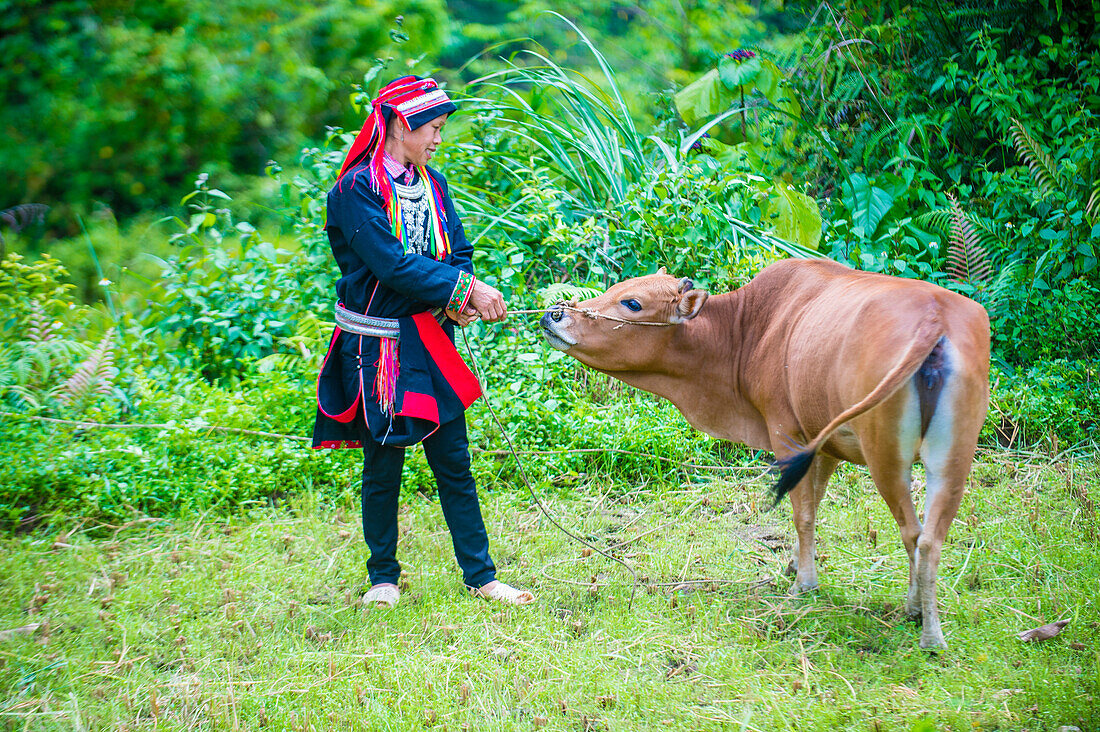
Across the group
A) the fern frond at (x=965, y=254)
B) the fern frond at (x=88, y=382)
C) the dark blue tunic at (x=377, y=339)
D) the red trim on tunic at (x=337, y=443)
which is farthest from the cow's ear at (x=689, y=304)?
the fern frond at (x=88, y=382)

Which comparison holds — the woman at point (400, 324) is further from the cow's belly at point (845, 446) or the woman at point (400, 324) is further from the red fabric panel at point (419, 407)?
the cow's belly at point (845, 446)

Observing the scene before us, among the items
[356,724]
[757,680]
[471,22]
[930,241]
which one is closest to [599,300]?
[757,680]

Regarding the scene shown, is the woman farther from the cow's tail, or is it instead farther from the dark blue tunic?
the cow's tail

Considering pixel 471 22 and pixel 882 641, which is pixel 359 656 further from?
pixel 471 22

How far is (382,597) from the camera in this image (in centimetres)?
356

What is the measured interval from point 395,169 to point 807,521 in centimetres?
212

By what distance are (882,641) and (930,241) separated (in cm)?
360

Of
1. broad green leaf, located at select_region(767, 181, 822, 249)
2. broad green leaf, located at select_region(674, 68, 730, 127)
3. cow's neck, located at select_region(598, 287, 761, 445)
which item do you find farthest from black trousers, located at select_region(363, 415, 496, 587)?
broad green leaf, located at select_region(674, 68, 730, 127)

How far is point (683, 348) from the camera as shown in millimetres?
3855

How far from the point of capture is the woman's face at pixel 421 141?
338 cm

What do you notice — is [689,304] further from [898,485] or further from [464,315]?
[898,485]

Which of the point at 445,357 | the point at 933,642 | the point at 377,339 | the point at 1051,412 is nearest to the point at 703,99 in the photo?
the point at 1051,412

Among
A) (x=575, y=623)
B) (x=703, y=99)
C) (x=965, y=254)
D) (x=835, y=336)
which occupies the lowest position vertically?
(x=575, y=623)

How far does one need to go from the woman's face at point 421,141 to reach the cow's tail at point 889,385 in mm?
1782
